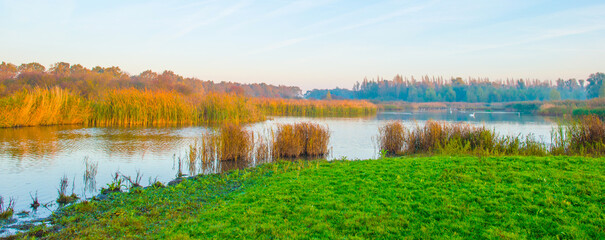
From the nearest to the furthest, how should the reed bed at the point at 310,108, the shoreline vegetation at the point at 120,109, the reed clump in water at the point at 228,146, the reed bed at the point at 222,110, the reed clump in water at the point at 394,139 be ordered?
the reed clump in water at the point at 228,146 < the reed clump in water at the point at 394,139 < the shoreline vegetation at the point at 120,109 < the reed bed at the point at 222,110 < the reed bed at the point at 310,108

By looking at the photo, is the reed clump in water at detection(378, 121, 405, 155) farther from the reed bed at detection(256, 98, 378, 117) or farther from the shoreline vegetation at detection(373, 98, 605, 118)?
the reed bed at detection(256, 98, 378, 117)

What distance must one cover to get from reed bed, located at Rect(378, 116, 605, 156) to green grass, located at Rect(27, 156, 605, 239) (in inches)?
165

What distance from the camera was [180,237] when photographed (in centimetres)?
455

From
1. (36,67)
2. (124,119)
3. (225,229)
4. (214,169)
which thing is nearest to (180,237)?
(225,229)

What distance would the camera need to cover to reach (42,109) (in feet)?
71.4

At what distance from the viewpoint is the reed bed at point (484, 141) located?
38.5 ft

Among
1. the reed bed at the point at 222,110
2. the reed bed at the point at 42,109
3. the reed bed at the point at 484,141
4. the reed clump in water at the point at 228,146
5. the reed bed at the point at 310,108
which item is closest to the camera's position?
the reed bed at the point at 484,141

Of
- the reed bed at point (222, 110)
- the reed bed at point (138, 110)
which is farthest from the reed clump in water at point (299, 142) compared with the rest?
the reed bed at point (138, 110)

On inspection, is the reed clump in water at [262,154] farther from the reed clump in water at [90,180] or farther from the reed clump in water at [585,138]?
the reed clump in water at [585,138]

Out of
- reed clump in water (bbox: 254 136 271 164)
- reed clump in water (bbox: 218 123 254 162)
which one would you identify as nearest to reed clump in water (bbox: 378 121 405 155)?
reed clump in water (bbox: 254 136 271 164)

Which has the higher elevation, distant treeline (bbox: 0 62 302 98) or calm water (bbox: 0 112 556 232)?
distant treeline (bbox: 0 62 302 98)

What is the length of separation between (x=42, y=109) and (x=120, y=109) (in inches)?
165

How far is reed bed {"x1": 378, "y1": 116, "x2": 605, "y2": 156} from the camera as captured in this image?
11750 millimetres

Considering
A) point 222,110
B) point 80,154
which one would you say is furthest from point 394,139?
point 222,110
